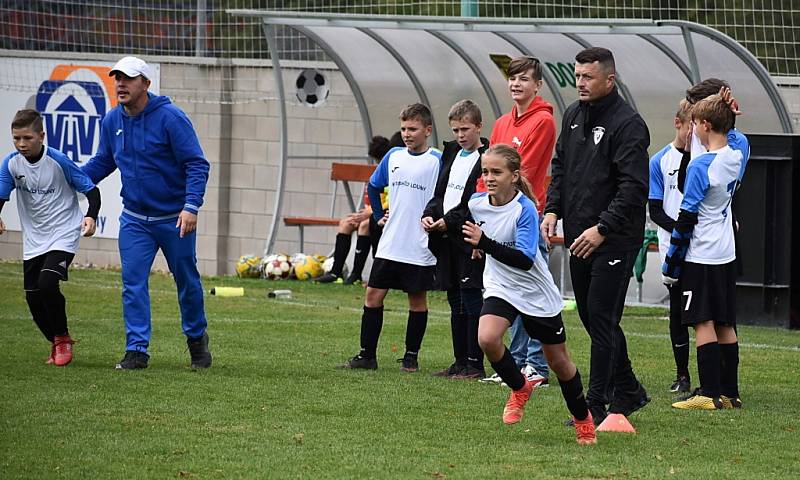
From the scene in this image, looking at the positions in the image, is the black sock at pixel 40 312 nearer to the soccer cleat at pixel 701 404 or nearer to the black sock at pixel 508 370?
the black sock at pixel 508 370

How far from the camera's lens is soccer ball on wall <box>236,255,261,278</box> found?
18016 millimetres

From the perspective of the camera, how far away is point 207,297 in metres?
15.0

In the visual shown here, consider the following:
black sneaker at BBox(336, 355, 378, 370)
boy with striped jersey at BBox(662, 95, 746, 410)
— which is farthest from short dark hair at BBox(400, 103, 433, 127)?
boy with striped jersey at BBox(662, 95, 746, 410)

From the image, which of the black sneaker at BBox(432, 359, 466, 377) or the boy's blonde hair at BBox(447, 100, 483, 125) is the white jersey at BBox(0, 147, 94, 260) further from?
the black sneaker at BBox(432, 359, 466, 377)

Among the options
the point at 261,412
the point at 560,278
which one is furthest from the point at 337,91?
the point at 261,412

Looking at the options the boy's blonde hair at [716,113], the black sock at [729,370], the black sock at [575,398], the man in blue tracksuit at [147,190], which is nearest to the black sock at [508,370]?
the black sock at [575,398]

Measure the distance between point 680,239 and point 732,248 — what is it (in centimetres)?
33

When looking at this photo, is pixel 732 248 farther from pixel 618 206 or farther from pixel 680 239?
pixel 618 206

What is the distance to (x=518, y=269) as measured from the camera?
7.05m

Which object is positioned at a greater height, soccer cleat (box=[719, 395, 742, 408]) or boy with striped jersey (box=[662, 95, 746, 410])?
boy with striped jersey (box=[662, 95, 746, 410])

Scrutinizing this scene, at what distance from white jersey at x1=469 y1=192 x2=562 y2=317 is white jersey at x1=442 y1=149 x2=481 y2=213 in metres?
1.91

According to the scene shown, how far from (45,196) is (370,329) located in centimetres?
241

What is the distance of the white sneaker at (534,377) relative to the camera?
29.7 ft

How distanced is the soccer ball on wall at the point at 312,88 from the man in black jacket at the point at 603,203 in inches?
462
